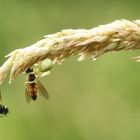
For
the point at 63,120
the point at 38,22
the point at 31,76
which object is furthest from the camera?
the point at 38,22

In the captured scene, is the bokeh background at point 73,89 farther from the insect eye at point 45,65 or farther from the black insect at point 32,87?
the insect eye at point 45,65

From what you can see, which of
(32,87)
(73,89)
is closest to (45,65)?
(32,87)

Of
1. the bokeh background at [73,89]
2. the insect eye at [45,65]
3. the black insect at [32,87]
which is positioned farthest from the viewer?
the bokeh background at [73,89]

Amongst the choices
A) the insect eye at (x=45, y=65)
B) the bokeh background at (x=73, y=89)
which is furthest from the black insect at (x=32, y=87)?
the bokeh background at (x=73, y=89)

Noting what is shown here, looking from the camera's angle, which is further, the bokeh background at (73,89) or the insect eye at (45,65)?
the bokeh background at (73,89)

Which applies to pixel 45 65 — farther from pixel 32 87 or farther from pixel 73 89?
pixel 73 89

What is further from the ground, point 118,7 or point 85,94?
point 118,7

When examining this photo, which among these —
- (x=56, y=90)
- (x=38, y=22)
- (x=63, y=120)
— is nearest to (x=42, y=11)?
(x=38, y=22)

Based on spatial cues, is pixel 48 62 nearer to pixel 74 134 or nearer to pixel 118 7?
pixel 74 134
